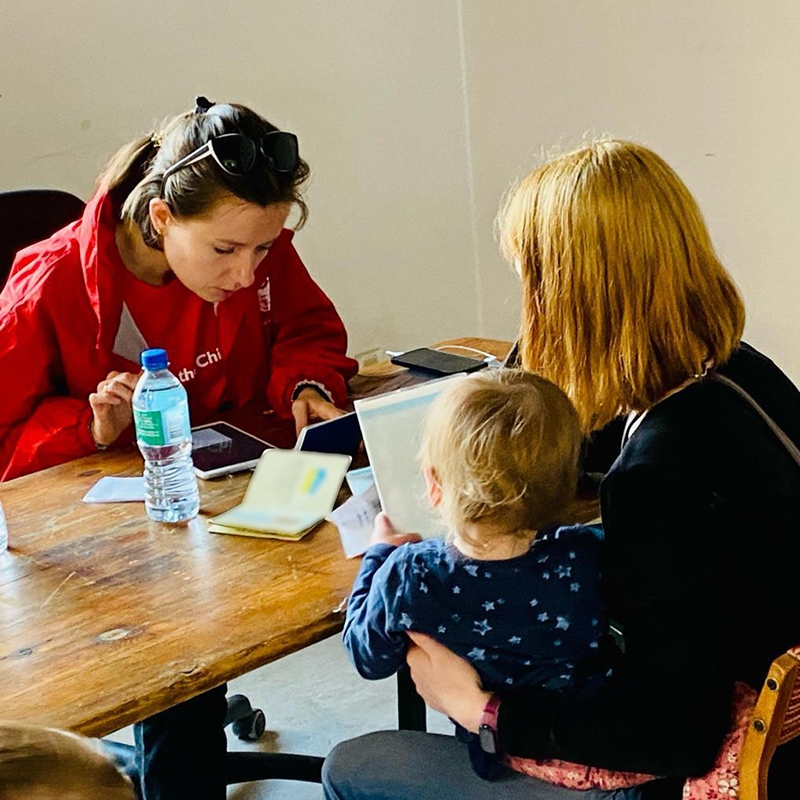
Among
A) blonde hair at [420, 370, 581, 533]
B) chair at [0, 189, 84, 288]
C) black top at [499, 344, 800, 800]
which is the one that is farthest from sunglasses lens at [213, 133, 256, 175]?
black top at [499, 344, 800, 800]

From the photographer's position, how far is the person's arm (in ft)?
4.07

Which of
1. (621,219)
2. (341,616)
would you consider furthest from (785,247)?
(341,616)

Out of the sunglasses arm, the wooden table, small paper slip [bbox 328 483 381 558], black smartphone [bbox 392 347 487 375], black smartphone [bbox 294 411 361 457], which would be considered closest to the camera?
the wooden table

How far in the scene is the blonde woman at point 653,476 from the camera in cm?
116

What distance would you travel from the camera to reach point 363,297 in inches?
140

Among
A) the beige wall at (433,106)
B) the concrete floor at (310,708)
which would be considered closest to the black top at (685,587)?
the concrete floor at (310,708)

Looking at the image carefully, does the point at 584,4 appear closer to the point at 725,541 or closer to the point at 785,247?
the point at 785,247

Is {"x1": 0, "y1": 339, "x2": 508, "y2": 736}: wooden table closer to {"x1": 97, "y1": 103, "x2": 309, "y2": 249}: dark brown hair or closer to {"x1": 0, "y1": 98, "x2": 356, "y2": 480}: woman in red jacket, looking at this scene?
{"x1": 0, "y1": 98, "x2": 356, "y2": 480}: woman in red jacket

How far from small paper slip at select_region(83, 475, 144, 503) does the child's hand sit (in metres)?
0.37

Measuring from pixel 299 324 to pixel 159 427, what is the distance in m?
0.55

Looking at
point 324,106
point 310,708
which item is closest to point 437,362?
point 310,708

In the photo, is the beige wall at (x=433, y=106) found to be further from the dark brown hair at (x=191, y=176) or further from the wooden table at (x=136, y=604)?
the wooden table at (x=136, y=604)

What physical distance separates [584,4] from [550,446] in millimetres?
2343

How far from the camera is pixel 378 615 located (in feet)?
4.10
